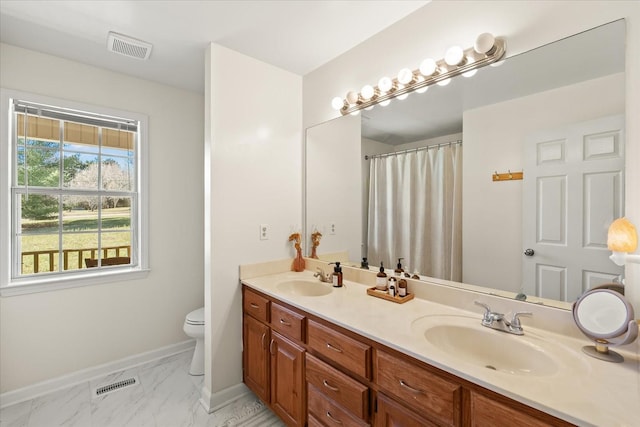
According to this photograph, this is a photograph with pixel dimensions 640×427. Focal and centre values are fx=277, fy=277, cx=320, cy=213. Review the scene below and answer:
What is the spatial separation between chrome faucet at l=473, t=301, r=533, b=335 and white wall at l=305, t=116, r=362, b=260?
35.8 inches

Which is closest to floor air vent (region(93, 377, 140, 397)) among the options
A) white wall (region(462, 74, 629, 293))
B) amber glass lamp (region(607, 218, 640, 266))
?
white wall (region(462, 74, 629, 293))

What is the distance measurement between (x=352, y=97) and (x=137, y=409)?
2597mm

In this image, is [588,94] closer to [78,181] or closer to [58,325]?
[78,181]

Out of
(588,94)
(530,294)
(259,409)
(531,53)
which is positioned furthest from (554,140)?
(259,409)

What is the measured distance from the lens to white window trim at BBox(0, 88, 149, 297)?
76.5 inches

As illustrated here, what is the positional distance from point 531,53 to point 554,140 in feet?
1.32

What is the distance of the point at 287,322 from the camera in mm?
1611

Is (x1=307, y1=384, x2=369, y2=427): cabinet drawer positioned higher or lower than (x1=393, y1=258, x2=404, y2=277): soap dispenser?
lower

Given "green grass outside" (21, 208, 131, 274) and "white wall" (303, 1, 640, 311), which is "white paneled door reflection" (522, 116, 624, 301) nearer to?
"white wall" (303, 1, 640, 311)

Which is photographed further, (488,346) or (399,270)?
(399,270)

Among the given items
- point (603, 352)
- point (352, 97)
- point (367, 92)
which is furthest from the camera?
point (352, 97)

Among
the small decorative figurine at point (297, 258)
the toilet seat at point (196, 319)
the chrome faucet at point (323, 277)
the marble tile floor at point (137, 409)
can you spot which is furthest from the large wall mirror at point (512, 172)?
the toilet seat at point (196, 319)

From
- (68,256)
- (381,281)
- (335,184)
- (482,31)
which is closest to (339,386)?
(381,281)

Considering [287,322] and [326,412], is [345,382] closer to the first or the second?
[326,412]
